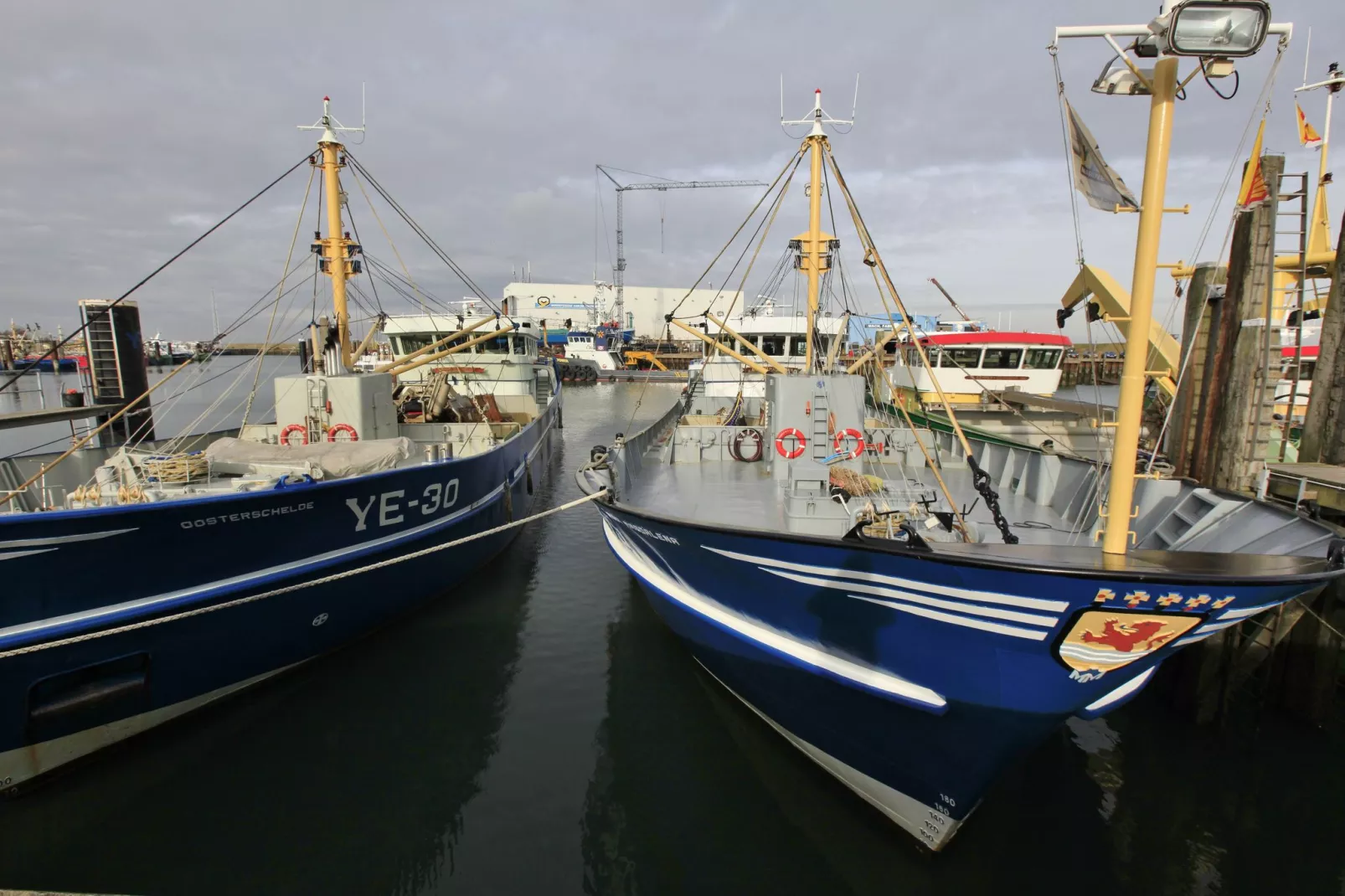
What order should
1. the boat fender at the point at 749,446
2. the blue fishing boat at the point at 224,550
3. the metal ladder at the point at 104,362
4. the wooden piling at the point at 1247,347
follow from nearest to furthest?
the blue fishing boat at the point at 224,550 < the wooden piling at the point at 1247,347 < the boat fender at the point at 749,446 < the metal ladder at the point at 104,362

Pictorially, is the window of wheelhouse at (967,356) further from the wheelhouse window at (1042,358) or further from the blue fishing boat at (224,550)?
the blue fishing boat at (224,550)

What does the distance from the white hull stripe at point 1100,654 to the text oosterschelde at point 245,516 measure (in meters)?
7.39

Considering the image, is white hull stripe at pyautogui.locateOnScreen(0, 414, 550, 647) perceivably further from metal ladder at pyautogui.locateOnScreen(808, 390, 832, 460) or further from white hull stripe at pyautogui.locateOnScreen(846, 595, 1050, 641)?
white hull stripe at pyautogui.locateOnScreen(846, 595, 1050, 641)

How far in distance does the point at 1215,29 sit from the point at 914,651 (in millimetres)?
4104

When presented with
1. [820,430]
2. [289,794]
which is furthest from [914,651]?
[289,794]

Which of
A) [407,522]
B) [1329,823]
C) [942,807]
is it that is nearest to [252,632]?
[407,522]

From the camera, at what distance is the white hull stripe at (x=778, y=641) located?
465cm

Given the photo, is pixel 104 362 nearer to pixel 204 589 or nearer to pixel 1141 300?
pixel 204 589

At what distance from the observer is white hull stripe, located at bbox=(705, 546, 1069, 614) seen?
390 centimetres

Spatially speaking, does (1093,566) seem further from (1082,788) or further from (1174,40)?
(1082,788)

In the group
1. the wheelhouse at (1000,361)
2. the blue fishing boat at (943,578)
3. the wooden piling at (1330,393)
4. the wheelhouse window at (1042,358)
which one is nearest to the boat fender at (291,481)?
the blue fishing boat at (943,578)

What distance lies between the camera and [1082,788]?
597cm

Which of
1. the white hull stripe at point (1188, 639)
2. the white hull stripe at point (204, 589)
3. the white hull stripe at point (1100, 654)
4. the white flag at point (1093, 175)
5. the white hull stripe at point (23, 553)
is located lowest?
the white hull stripe at point (204, 589)

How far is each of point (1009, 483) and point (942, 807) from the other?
5.68 metres
